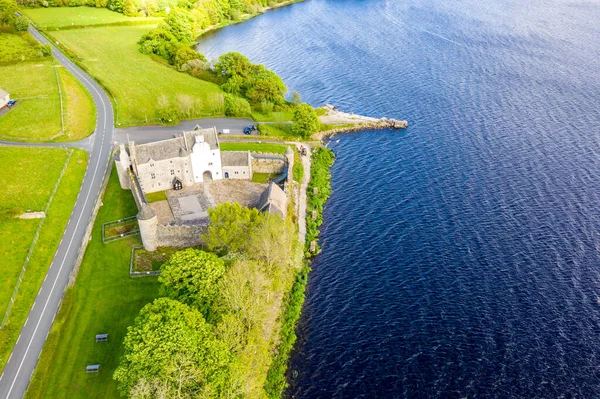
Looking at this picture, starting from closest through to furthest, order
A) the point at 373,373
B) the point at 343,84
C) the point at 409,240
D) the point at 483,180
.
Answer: the point at 373,373 → the point at 409,240 → the point at 483,180 → the point at 343,84

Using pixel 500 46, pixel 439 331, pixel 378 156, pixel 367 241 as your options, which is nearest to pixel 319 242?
pixel 367 241

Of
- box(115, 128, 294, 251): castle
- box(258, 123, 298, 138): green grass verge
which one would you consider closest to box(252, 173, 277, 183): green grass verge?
box(115, 128, 294, 251): castle

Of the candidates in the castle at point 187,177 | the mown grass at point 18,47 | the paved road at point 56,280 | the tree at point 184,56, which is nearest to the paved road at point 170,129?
the paved road at point 56,280

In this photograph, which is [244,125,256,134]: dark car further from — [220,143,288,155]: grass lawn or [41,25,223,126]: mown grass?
[41,25,223,126]: mown grass

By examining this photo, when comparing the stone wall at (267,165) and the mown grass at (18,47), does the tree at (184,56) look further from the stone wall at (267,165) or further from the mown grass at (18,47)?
the stone wall at (267,165)

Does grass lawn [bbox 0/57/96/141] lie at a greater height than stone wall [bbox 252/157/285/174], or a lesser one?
greater

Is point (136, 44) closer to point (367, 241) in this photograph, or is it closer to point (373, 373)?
point (367, 241)
